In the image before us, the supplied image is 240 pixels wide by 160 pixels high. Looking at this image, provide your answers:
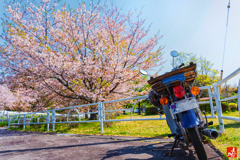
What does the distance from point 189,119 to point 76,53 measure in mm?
8232

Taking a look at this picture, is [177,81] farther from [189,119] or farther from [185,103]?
[189,119]

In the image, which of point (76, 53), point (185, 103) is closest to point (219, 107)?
point (185, 103)

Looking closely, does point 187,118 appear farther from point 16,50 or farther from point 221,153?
point 16,50

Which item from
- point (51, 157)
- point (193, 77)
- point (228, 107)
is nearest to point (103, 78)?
point (51, 157)

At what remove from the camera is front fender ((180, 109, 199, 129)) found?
2.00 m

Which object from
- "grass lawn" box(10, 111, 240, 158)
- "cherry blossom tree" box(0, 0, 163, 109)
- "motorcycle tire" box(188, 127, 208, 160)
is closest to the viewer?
"motorcycle tire" box(188, 127, 208, 160)

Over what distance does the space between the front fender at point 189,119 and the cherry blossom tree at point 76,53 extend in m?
6.38

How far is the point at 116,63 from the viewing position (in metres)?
8.30

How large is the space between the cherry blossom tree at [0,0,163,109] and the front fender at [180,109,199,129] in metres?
6.38

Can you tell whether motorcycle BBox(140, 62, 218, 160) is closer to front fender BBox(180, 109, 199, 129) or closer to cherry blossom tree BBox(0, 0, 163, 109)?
front fender BBox(180, 109, 199, 129)

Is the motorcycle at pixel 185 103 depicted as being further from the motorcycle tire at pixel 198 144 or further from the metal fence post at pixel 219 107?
the metal fence post at pixel 219 107

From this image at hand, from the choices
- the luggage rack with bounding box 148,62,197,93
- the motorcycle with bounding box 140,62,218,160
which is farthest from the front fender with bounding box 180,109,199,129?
the luggage rack with bounding box 148,62,197,93

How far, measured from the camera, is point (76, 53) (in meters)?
9.20

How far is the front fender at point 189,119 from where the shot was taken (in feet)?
6.58
